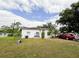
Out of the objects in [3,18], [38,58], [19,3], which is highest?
[19,3]

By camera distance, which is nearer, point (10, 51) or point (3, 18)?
point (10, 51)

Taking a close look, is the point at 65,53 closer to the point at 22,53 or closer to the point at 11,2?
the point at 22,53

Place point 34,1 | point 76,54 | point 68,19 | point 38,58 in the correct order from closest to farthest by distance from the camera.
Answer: point 38,58 → point 76,54 → point 34,1 → point 68,19

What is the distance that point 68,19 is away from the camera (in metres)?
18.0

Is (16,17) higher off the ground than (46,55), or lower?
higher

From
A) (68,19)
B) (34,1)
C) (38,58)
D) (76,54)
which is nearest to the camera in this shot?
(38,58)

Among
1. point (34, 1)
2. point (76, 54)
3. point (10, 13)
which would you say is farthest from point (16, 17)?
point (76, 54)

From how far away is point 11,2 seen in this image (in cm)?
649

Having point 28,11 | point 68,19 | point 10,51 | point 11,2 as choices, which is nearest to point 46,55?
point 10,51

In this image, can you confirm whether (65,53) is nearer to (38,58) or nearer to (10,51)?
(38,58)

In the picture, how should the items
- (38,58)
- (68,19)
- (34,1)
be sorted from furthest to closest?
1. (68,19)
2. (34,1)
3. (38,58)

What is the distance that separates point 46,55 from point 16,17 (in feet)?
6.35

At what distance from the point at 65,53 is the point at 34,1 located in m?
1.94

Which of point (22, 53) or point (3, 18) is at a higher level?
point (3, 18)
